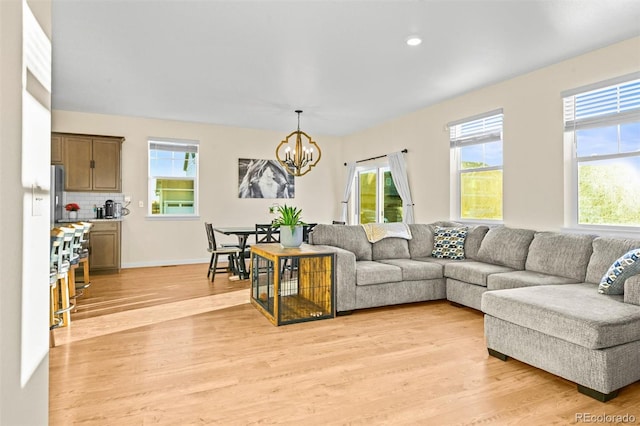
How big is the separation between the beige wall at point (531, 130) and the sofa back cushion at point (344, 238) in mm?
1759

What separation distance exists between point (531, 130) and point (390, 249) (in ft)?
7.11

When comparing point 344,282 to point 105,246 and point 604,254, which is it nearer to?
point 604,254

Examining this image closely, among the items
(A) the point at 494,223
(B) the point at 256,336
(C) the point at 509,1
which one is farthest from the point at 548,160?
(B) the point at 256,336

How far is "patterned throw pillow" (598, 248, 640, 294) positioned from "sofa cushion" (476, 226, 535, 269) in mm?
1203

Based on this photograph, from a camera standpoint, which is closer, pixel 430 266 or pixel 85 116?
pixel 430 266

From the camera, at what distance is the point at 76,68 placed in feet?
14.2

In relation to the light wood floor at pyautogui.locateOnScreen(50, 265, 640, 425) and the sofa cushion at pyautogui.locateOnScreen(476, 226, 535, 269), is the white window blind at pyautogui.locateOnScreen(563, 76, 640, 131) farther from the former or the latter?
the light wood floor at pyautogui.locateOnScreen(50, 265, 640, 425)

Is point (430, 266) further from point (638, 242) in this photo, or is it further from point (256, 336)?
point (256, 336)

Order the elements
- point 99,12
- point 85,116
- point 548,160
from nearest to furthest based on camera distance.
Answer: point 99,12, point 548,160, point 85,116

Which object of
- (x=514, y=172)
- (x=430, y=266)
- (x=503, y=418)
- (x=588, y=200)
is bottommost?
(x=503, y=418)

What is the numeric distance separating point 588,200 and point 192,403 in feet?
13.8

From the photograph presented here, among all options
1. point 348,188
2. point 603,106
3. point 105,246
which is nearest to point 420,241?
point 603,106

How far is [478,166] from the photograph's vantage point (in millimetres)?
5273

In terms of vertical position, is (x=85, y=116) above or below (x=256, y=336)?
above
